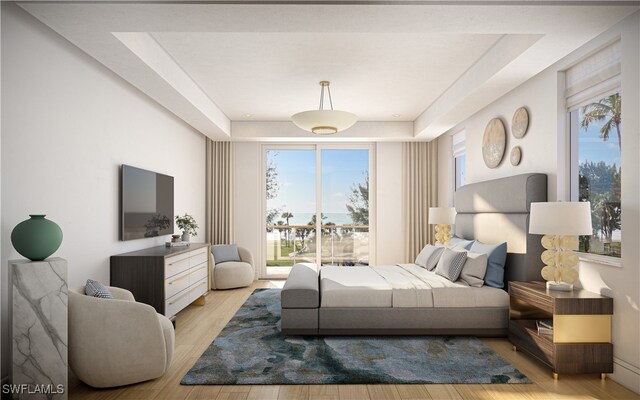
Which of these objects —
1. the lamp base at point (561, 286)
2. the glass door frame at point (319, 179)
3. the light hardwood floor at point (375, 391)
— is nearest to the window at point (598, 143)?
the lamp base at point (561, 286)

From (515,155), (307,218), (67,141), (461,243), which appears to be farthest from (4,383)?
(307,218)

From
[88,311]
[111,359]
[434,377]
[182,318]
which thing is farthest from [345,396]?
[182,318]

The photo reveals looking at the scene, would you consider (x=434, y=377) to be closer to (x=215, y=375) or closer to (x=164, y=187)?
(x=215, y=375)

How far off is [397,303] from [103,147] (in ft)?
9.98

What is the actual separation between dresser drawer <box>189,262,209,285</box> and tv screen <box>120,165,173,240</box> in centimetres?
59

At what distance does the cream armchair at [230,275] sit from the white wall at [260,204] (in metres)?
0.89

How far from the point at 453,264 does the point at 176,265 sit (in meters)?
2.86

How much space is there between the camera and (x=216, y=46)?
12.0 ft

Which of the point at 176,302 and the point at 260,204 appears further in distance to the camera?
the point at 260,204

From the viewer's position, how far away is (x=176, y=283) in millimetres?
4164

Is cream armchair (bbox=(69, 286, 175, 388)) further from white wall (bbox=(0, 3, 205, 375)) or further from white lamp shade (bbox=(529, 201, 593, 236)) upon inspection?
white lamp shade (bbox=(529, 201, 593, 236))

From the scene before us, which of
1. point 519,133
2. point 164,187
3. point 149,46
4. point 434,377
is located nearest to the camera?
point 434,377

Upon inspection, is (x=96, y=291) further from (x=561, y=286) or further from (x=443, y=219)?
(x=443, y=219)

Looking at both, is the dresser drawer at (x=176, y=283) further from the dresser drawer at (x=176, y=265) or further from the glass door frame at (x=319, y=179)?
the glass door frame at (x=319, y=179)
